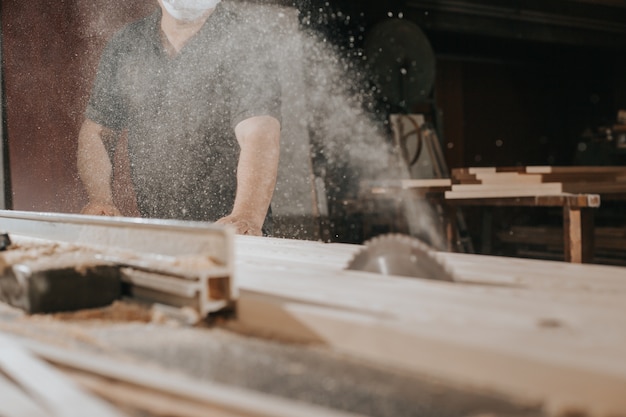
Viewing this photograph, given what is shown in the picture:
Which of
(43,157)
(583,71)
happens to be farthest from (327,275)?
(583,71)

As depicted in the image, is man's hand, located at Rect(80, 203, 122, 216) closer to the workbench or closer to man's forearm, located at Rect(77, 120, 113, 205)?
man's forearm, located at Rect(77, 120, 113, 205)

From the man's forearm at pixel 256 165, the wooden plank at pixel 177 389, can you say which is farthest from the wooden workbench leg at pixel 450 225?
the wooden plank at pixel 177 389

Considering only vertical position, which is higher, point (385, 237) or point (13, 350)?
point (385, 237)

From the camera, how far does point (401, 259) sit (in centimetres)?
165

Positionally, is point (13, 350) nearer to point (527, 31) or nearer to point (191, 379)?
point (191, 379)

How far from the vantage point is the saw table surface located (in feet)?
2.98

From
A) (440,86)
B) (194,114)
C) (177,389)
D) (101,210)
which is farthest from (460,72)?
(177,389)

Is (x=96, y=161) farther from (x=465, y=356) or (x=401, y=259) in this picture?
(x=465, y=356)

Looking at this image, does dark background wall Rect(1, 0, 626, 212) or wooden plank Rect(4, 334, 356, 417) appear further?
dark background wall Rect(1, 0, 626, 212)

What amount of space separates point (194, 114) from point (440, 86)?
5579mm

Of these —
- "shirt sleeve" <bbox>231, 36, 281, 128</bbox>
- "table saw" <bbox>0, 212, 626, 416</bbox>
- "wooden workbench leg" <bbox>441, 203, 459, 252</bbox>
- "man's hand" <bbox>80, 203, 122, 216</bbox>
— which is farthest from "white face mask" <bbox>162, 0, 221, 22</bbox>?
"table saw" <bbox>0, 212, 626, 416</bbox>

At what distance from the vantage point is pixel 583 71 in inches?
396

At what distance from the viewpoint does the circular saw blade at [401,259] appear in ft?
5.22

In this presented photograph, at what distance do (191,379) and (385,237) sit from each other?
0.79 m
